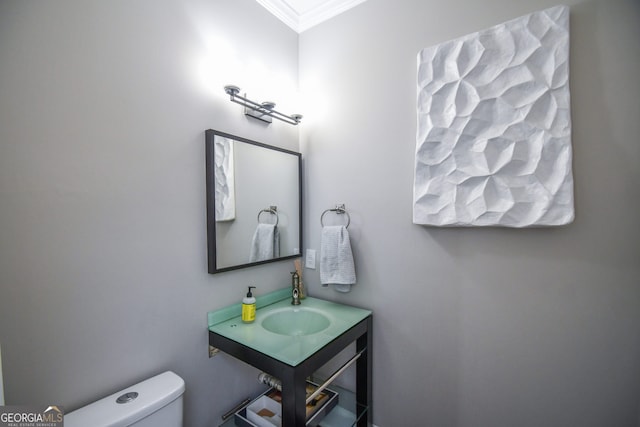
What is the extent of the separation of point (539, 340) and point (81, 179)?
1.93 metres

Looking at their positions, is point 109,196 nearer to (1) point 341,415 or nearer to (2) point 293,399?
(2) point 293,399

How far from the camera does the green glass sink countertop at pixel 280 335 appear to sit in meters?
1.14

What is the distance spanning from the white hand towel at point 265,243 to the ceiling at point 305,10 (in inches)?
53.5

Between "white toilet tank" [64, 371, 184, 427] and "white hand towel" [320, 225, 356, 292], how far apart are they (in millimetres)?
873

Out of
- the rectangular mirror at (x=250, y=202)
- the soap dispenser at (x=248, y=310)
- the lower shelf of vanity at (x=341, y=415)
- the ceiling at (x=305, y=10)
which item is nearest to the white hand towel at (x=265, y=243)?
the rectangular mirror at (x=250, y=202)

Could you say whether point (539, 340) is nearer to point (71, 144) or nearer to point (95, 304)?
point (95, 304)

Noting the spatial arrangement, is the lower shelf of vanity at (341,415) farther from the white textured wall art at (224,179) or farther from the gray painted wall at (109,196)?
the white textured wall art at (224,179)

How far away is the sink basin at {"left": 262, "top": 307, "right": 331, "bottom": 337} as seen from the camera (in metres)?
1.53

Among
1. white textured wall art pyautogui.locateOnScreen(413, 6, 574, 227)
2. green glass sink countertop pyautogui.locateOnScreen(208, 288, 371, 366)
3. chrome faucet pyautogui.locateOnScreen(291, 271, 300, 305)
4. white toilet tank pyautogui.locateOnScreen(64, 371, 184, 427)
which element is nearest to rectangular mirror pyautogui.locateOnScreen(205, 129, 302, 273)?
chrome faucet pyautogui.locateOnScreen(291, 271, 300, 305)

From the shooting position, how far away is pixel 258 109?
1528 mm

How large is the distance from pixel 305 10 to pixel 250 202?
132 cm

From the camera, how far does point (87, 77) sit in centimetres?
98

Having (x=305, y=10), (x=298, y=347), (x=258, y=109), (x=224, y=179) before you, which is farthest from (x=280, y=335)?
(x=305, y=10)

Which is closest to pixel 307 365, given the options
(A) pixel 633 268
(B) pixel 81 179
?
(B) pixel 81 179
